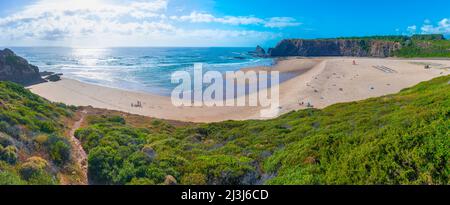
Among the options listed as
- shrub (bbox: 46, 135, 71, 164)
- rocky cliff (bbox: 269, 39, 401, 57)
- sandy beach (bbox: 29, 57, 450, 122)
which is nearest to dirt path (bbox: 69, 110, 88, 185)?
shrub (bbox: 46, 135, 71, 164)

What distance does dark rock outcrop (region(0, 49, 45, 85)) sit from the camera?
140 ft

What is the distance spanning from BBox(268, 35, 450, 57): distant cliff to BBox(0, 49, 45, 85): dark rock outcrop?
3511 inches

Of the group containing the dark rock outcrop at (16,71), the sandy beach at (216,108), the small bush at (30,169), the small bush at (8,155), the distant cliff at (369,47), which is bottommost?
the sandy beach at (216,108)

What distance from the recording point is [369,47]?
109750 mm

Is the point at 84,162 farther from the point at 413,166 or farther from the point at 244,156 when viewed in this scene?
the point at 413,166

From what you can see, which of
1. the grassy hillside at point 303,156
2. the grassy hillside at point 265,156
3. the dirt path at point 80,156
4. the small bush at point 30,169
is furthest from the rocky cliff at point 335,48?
the small bush at point 30,169

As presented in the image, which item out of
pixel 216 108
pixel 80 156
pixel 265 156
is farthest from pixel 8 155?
pixel 216 108

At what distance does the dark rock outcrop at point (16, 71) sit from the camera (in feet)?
140

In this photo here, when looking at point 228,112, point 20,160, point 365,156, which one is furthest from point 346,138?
point 228,112

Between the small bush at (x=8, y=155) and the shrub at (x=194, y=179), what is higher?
the small bush at (x=8, y=155)

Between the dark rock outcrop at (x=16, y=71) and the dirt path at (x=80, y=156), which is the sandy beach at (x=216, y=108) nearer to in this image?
the dark rock outcrop at (x=16, y=71)

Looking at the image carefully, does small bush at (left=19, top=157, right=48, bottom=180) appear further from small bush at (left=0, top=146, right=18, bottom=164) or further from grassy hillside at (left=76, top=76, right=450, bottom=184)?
grassy hillside at (left=76, top=76, right=450, bottom=184)

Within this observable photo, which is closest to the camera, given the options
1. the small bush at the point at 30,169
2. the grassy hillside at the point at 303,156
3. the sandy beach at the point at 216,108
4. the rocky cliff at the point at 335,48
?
the grassy hillside at the point at 303,156

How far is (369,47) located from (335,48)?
1249cm
